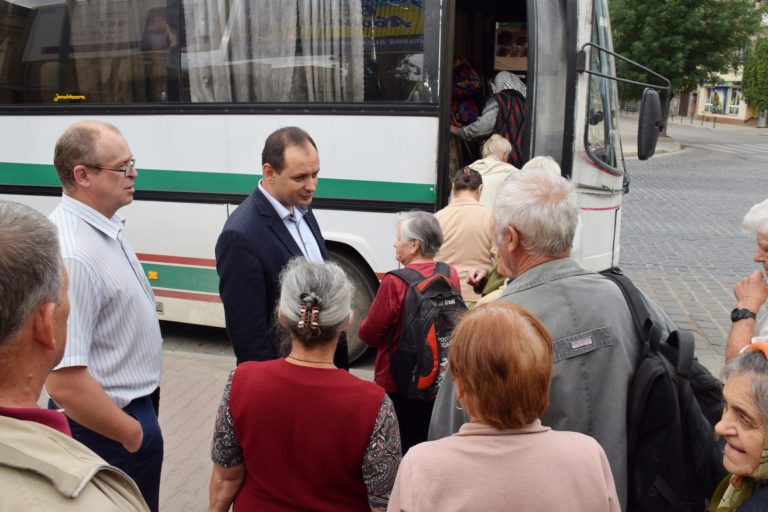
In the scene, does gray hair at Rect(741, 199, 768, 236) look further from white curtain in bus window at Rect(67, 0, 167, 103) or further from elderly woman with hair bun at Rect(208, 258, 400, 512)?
white curtain in bus window at Rect(67, 0, 167, 103)

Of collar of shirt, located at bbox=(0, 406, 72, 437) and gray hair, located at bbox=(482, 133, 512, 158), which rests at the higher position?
gray hair, located at bbox=(482, 133, 512, 158)

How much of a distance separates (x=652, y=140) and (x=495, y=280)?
2.16 metres

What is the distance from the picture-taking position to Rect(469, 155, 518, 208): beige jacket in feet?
17.3

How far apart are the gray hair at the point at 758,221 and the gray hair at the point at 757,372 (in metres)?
1.37

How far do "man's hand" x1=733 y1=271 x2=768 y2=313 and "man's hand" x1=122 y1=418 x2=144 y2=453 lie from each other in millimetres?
2560

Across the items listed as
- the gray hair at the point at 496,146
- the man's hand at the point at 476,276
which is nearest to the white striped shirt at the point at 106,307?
the man's hand at the point at 476,276

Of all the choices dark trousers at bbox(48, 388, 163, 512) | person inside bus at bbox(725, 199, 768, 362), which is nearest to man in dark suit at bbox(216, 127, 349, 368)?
dark trousers at bbox(48, 388, 163, 512)

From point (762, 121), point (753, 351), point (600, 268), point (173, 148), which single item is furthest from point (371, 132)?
point (762, 121)

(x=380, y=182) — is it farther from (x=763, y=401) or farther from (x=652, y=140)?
(x=763, y=401)

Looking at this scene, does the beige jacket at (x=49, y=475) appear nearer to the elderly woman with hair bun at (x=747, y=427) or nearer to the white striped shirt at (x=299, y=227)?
the elderly woman with hair bun at (x=747, y=427)

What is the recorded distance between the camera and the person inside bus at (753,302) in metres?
3.10

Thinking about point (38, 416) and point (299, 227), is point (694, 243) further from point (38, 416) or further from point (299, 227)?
point (38, 416)

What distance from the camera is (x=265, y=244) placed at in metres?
3.06

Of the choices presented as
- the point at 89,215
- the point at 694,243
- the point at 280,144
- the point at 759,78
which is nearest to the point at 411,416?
the point at 280,144
